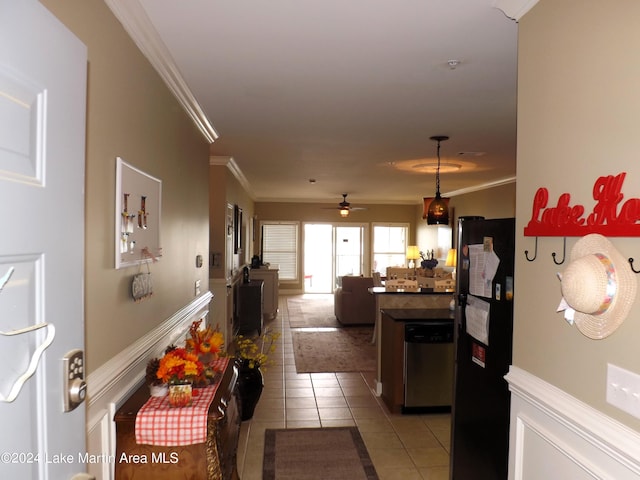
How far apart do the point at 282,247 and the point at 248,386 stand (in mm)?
8342

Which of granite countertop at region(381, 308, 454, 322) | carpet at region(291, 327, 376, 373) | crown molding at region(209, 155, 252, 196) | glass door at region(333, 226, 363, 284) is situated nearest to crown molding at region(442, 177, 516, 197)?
glass door at region(333, 226, 363, 284)

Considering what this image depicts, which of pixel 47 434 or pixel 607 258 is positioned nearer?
pixel 47 434

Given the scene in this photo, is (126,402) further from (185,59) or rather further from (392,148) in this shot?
(392,148)

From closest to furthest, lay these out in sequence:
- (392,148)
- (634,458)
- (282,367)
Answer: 1. (634,458)
2. (392,148)
3. (282,367)

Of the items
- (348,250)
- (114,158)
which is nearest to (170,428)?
(114,158)

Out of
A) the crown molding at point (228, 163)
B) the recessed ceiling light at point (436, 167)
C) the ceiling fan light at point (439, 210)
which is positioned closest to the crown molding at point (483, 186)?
the recessed ceiling light at point (436, 167)

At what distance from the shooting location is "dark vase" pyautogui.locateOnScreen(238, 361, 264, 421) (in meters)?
3.66

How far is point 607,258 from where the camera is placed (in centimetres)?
127

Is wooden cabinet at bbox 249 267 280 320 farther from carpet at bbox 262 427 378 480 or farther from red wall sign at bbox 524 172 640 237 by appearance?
red wall sign at bbox 524 172 640 237

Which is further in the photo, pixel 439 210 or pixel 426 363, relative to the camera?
pixel 439 210

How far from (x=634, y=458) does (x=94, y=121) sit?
2032 mm

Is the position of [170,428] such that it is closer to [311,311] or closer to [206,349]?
[206,349]

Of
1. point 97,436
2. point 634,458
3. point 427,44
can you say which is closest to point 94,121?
point 97,436

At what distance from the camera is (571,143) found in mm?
1513
